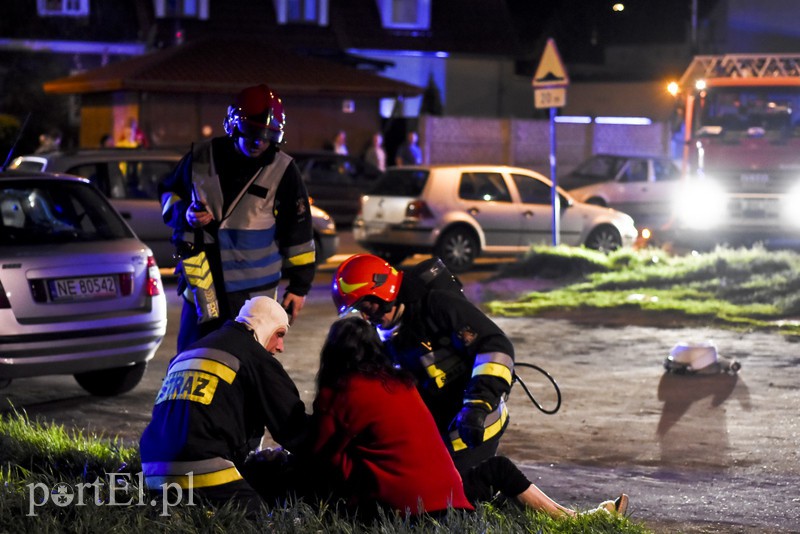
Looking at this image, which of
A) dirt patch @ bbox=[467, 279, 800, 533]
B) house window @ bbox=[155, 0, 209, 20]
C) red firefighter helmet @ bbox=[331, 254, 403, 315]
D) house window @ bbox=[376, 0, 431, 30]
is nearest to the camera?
red firefighter helmet @ bbox=[331, 254, 403, 315]

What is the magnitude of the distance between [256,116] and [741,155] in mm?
14892

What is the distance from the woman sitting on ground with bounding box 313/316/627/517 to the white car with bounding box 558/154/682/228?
2149cm

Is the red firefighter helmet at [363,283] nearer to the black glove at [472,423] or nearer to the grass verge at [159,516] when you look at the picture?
the black glove at [472,423]

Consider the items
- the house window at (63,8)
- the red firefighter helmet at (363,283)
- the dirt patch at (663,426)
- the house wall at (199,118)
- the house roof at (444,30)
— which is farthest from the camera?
the house roof at (444,30)

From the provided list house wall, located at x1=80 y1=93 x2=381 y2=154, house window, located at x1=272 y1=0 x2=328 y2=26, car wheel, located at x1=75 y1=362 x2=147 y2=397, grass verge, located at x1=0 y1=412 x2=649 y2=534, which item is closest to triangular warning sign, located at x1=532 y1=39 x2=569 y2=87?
car wheel, located at x1=75 y1=362 x2=147 y2=397

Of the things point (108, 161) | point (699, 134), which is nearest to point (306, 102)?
point (699, 134)

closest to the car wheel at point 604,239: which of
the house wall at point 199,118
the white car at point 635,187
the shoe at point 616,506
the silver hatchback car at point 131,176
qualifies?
the silver hatchback car at point 131,176

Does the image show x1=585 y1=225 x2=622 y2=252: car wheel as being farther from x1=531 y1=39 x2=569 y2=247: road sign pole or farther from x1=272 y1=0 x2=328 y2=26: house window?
x1=272 y1=0 x2=328 y2=26: house window

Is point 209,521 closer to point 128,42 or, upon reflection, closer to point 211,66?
point 211,66

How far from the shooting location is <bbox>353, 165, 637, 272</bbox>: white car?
59.7 ft

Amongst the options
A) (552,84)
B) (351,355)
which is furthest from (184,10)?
(351,355)

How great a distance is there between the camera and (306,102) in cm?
3253

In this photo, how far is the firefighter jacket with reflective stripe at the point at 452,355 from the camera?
5.71 metres

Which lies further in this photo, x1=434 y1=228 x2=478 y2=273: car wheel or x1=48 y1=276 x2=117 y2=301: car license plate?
x1=434 y1=228 x2=478 y2=273: car wheel
